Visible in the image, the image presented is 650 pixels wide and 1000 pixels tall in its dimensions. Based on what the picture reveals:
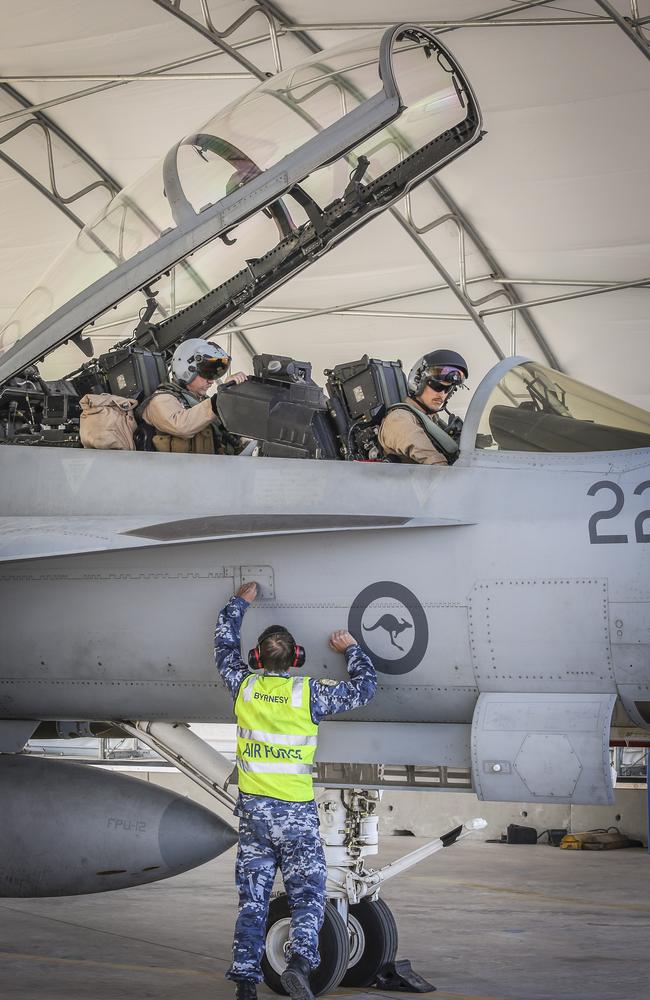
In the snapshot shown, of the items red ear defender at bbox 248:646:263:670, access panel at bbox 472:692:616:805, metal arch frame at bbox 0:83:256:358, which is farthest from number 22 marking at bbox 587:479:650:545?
metal arch frame at bbox 0:83:256:358

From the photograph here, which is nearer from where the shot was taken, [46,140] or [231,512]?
[231,512]

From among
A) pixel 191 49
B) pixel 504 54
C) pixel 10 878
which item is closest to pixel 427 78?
pixel 10 878

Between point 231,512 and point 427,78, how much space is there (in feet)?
10.1

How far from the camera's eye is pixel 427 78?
7.20 metres

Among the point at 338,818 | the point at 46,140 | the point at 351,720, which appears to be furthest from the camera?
the point at 46,140

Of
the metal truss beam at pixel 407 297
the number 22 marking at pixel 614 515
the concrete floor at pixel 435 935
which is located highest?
the metal truss beam at pixel 407 297

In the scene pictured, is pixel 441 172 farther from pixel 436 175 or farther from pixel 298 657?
pixel 298 657

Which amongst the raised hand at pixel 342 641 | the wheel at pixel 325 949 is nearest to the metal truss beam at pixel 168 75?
the raised hand at pixel 342 641

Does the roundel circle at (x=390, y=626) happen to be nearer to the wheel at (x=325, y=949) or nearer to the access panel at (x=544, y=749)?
the access panel at (x=544, y=749)

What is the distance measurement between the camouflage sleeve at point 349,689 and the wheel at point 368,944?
1.65 m

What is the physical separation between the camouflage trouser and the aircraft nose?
103cm

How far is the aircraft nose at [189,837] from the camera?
254 inches

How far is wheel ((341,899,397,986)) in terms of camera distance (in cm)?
652

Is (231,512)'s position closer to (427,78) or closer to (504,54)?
(427,78)
